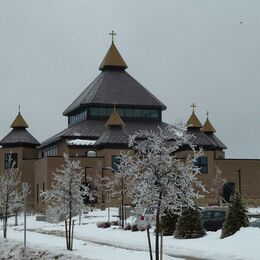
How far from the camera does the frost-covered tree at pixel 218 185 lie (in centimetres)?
6778

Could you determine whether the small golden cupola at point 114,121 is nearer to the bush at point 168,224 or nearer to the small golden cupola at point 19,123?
the small golden cupola at point 19,123

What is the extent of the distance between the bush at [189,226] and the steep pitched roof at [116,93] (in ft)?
172

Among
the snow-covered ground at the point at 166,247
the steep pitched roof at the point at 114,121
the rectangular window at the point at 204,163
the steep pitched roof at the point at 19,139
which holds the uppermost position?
the steep pitched roof at the point at 114,121

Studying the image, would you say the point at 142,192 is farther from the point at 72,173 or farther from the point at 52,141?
the point at 52,141

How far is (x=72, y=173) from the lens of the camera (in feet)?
90.7

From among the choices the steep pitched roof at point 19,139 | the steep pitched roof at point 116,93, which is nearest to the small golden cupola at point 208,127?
the steep pitched roof at point 116,93

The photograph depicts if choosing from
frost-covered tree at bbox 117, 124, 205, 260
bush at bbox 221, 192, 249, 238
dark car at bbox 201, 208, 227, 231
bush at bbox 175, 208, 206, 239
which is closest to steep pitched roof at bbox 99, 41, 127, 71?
dark car at bbox 201, 208, 227, 231

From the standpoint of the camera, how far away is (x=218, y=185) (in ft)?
223

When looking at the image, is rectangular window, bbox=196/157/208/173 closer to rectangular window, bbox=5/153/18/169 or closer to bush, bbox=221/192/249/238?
rectangular window, bbox=5/153/18/169

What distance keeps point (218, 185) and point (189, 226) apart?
1528 inches

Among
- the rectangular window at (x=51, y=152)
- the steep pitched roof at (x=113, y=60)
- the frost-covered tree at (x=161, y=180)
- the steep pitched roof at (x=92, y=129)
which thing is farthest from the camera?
the steep pitched roof at (x=113, y=60)

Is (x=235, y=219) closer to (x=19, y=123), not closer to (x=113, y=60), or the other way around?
(x=19, y=123)

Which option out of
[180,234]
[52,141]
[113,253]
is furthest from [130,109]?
[113,253]

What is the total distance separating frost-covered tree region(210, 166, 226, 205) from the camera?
6778 cm
